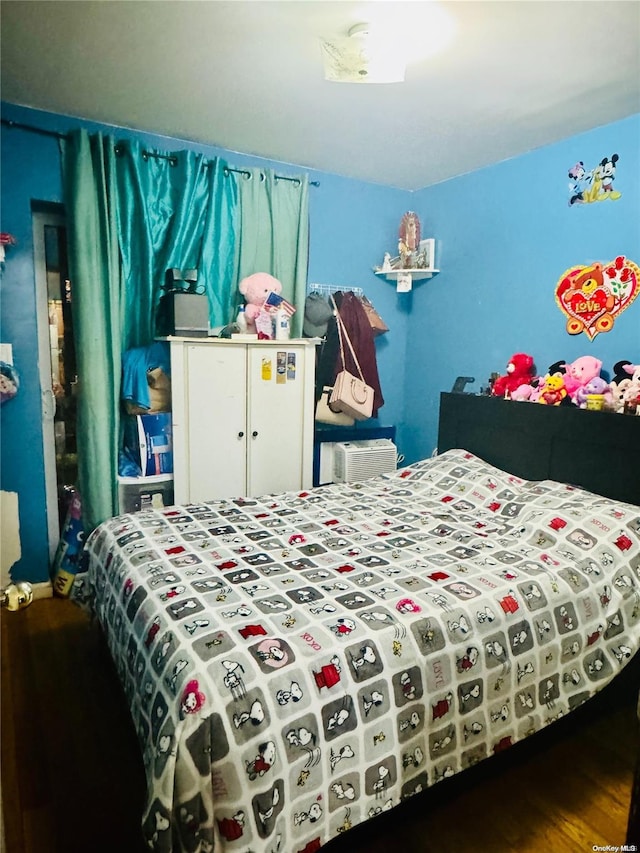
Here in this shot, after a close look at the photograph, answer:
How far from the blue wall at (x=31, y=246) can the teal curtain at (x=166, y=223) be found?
0.49 feet

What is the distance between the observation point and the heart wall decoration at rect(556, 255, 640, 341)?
2465mm

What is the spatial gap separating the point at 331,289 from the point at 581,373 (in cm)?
167

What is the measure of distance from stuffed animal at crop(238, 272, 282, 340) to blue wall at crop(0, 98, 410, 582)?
1.47ft

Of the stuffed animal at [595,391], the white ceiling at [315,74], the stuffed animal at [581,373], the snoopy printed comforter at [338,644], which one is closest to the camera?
the snoopy printed comforter at [338,644]

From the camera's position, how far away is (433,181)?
3457 mm

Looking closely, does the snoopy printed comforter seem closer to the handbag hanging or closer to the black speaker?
the black speaker

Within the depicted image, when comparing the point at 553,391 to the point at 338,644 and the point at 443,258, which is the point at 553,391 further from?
the point at 338,644

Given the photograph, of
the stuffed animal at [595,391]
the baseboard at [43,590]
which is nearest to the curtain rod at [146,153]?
the stuffed animal at [595,391]

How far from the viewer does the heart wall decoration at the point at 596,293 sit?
8.09 ft

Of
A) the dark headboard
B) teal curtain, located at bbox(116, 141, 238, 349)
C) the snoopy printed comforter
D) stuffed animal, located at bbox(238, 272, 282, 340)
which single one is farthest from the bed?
teal curtain, located at bbox(116, 141, 238, 349)

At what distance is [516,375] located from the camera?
2.91 metres

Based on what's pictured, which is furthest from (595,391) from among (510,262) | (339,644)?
(339,644)

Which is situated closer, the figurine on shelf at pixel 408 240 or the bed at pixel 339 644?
the bed at pixel 339 644

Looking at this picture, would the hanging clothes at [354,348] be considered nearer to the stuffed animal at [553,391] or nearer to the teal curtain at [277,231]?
the teal curtain at [277,231]
